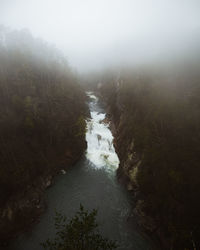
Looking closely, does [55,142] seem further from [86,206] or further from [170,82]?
[170,82]

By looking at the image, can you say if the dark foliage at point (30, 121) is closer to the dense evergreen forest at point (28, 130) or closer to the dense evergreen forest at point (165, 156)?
the dense evergreen forest at point (28, 130)

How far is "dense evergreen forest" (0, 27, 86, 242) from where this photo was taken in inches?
920

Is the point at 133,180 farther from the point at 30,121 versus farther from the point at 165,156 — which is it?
the point at 30,121

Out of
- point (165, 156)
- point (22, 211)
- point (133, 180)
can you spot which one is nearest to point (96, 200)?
point (133, 180)

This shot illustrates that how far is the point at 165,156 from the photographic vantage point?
2633cm

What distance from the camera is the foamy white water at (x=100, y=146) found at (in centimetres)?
3682

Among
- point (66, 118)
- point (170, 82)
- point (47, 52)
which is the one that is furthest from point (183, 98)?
point (47, 52)

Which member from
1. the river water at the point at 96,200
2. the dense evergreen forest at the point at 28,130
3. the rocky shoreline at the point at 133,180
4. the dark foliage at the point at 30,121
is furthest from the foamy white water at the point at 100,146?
the dark foliage at the point at 30,121

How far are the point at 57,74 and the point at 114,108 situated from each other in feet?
90.6

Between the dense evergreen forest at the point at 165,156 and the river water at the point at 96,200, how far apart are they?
214 cm

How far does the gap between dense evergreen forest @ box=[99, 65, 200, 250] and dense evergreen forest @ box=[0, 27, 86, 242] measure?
601 inches

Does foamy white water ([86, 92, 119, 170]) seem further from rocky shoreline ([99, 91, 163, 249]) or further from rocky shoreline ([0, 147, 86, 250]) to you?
rocky shoreline ([0, 147, 86, 250])

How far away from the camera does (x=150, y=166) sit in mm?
26516

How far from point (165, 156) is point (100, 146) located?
19.8 meters
